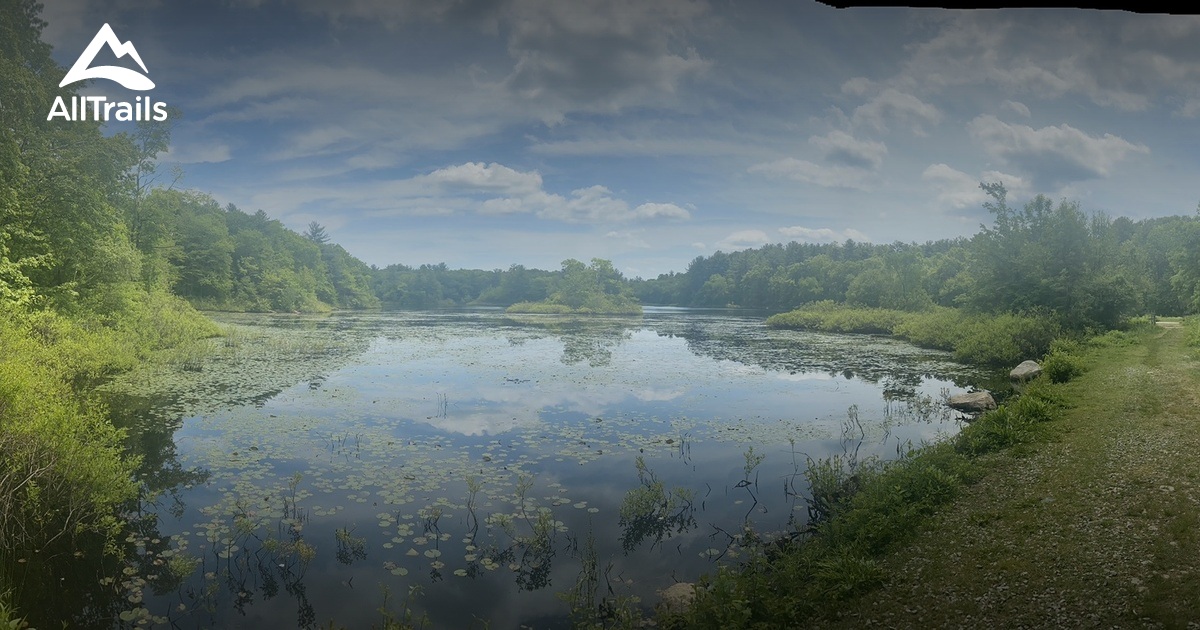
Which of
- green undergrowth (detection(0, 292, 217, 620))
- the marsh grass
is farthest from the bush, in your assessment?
green undergrowth (detection(0, 292, 217, 620))

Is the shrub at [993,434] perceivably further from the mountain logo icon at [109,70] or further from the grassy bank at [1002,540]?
the mountain logo icon at [109,70]

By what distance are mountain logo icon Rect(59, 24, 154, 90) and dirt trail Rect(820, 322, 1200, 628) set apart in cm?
2586

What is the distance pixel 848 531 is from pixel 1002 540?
1.85 m

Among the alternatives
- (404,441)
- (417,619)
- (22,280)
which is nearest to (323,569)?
(417,619)

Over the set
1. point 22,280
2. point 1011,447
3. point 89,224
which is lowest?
point 1011,447

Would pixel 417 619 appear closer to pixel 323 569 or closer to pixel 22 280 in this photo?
pixel 323 569

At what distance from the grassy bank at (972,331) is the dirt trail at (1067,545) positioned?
1770cm

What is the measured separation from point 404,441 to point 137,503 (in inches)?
212

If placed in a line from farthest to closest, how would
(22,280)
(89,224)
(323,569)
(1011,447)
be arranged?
(89,224) → (22,280) → (1011,447) → (323,569)

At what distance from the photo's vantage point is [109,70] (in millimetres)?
20312

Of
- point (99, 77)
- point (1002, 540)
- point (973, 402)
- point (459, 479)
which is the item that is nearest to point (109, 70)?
point (99, 77)

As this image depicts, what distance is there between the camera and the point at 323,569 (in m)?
7.85

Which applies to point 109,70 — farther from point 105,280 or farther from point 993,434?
point 993,434

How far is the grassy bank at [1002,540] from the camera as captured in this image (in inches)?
229
